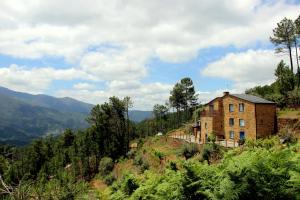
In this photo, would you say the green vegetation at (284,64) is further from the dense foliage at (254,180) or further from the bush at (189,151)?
the dense foliage at (254,180)

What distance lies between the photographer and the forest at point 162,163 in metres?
8.69

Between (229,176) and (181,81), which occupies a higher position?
(181,81)

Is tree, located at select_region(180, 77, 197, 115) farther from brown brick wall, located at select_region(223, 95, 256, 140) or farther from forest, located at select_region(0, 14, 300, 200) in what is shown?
brown brick wall, located at select_region(223, 95, 256, 140)

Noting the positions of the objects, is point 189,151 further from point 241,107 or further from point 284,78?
point 284,78

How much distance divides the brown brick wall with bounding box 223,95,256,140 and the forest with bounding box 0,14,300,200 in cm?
445

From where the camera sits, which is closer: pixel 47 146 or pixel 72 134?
pixel 47 146

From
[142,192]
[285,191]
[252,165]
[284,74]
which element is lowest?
[142,192]

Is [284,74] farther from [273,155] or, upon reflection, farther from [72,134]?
Result: [72,134]

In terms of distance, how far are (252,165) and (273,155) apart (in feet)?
2.77

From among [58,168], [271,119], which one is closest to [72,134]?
[58,168]

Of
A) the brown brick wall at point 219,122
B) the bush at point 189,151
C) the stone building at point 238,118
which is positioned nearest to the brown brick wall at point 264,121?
the stone building at point 238,118

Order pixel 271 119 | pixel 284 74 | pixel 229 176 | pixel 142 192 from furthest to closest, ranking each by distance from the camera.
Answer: pixel 284 74, pixel 271 119, pixel 142 192, pixel 229 176

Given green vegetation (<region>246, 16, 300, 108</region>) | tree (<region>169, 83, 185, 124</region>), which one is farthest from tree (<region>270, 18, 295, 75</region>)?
tree (<region>169, 83, 185, 124</region>)

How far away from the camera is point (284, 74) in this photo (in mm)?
57438
